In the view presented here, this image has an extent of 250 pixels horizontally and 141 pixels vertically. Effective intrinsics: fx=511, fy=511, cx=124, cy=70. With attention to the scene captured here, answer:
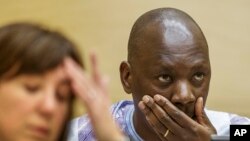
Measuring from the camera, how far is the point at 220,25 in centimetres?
222

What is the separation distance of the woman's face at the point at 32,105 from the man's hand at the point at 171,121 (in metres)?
0.59

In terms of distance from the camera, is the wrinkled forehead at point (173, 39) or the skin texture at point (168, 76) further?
the wrinkled forehead at point (173, 39)

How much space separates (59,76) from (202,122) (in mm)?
726

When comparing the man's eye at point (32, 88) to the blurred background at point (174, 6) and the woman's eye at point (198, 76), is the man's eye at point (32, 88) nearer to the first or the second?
the woman's eye at point (198, 76)

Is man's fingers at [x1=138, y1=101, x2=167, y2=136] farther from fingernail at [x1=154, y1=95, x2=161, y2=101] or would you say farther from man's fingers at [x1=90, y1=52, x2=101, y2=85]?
man's fingers at [x1=90, y1=52, x2=101, y2=85]

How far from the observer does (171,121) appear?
1376mm

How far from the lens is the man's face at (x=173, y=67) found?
1.41 metres

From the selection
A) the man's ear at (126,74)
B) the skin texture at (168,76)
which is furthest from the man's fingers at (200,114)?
the man's ear at (126,74)

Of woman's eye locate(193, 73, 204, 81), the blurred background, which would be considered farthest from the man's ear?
the blurred background

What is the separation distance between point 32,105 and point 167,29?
80 cm

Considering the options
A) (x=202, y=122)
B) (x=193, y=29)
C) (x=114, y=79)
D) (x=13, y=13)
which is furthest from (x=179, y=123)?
(x=13, y=13)

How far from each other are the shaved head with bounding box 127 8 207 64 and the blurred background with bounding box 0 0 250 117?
0.63m

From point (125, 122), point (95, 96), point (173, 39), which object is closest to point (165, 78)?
point (173, 39)

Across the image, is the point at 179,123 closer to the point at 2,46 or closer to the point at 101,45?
the point at 2,46
